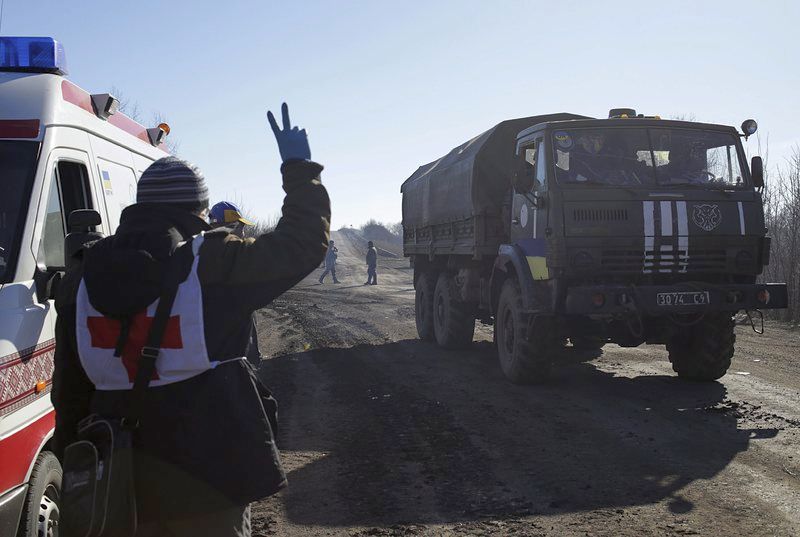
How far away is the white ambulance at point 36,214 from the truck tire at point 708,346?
6172 mm

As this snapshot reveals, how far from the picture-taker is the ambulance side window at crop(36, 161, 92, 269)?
160 inches

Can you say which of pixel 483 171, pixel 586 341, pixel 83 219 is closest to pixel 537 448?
pixel 586 341

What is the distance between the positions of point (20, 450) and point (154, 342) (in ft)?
5.30

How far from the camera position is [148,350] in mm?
2154

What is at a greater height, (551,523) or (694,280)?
(694,280)

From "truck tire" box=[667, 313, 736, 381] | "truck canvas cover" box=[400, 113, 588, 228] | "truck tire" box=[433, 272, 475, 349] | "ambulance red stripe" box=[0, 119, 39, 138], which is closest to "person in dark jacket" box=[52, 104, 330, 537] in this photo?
"ambulance red stripe" box=[0, 119, 39, 138]

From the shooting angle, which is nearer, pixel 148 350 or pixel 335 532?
pixel 148 350

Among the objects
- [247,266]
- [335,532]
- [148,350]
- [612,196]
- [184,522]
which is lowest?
[335,532]

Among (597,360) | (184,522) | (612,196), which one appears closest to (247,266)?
(184,522)

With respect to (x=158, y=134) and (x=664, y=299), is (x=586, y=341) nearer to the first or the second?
(x=664, y=299)

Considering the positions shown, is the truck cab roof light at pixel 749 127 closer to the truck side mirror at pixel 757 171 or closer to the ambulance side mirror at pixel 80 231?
the truck side mirror at pixel 757 171

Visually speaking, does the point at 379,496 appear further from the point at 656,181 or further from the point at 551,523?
the point at 656,181

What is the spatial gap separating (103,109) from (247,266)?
346cm

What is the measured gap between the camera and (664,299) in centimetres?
739
